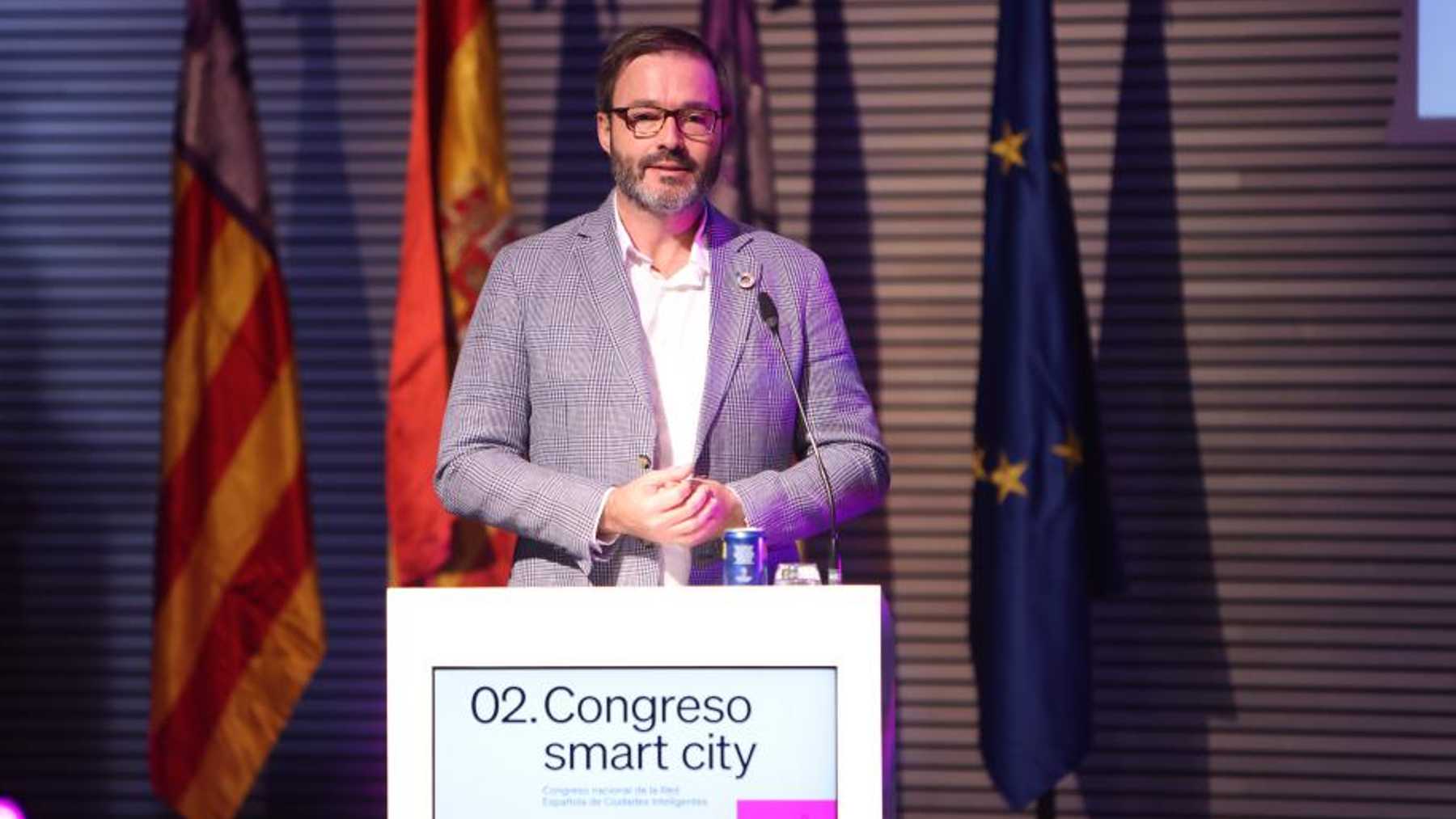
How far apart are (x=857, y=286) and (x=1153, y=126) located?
89cm

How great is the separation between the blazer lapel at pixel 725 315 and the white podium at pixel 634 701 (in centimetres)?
52

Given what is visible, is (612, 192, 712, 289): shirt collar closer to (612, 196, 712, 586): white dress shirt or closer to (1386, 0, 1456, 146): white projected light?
(612, 196, 712, 586): white dress shirt

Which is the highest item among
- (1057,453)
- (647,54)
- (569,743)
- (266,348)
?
(647,54)

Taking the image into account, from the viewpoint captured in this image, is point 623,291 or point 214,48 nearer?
point 623,291

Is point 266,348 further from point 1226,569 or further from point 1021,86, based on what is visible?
point 1226,569

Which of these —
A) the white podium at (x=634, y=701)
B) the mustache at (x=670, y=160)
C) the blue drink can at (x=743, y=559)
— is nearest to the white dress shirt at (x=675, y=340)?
the mustache at (x=670, y=160)

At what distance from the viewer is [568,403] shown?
2.40 meters

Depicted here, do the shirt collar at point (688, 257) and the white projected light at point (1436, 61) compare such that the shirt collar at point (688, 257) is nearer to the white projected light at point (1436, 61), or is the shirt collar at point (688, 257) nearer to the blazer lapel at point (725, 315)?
the blazer lapel at point (725, 315)

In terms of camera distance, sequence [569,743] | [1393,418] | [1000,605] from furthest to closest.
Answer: [1393,418] < [1000,605] < [569,743]

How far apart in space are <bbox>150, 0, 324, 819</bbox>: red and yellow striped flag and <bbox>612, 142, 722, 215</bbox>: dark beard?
182cm

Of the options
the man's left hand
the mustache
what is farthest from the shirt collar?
the man's left hand

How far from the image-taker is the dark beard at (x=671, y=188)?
7.96ft

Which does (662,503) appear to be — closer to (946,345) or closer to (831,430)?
(831,430)

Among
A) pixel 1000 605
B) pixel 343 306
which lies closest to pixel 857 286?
pixel 1000 605
